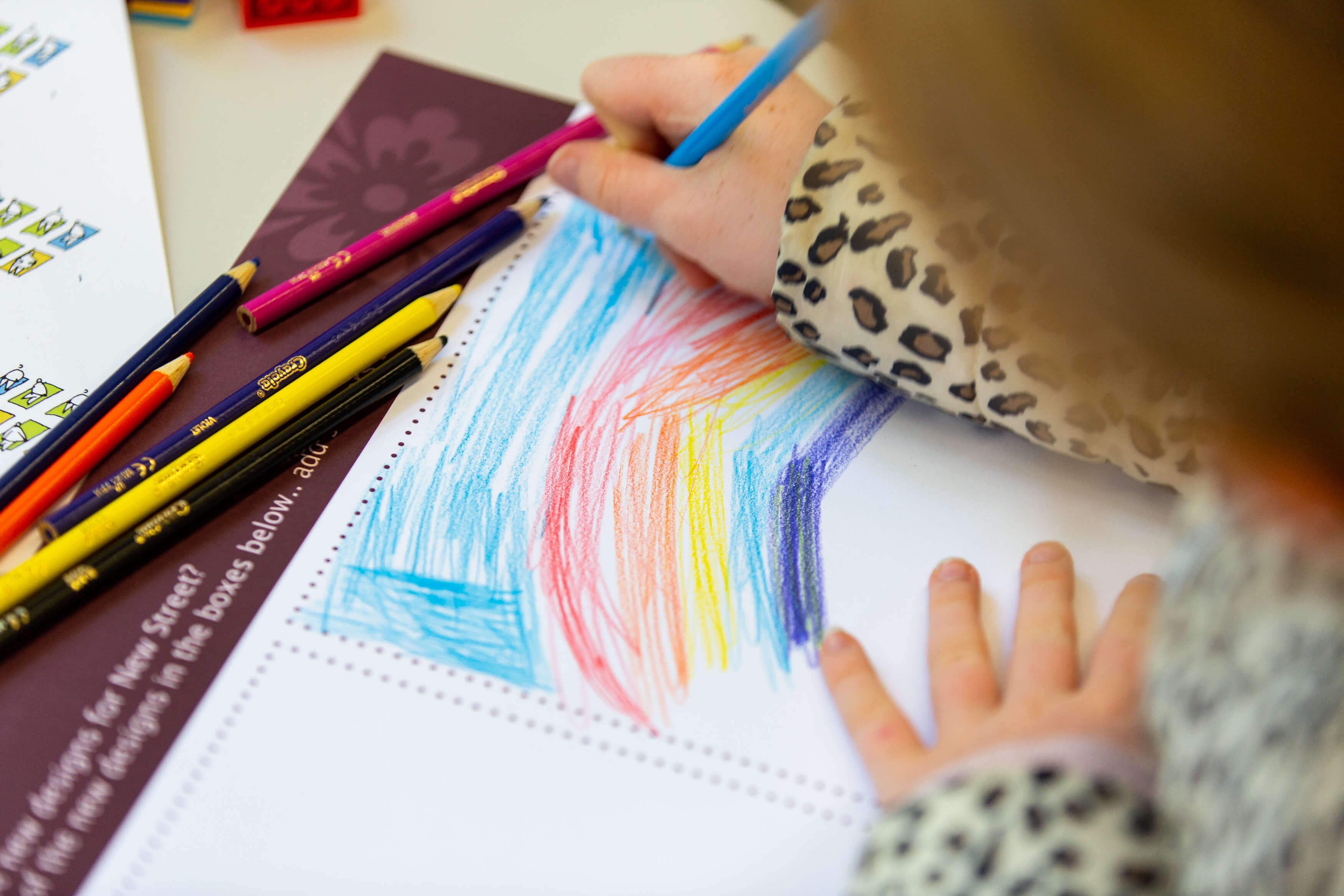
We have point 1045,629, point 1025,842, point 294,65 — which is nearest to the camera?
point 1025,842

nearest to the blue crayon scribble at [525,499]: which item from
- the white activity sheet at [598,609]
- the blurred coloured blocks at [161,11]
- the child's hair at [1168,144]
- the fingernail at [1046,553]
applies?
the white activity sheet at [598,609]

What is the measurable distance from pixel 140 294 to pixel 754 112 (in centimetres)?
38

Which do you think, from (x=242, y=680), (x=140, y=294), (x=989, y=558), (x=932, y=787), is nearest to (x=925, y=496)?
(x=989, y=558)

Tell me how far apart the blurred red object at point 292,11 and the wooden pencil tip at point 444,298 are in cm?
30

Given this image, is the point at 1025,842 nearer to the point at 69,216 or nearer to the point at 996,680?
the point at 996,680

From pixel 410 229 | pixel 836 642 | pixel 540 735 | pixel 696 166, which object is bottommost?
pixel 540 735

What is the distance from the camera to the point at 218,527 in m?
0.51

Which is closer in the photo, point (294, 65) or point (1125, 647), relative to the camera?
point (1125, 647)

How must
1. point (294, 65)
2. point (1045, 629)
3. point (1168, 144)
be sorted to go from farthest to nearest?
point (294, 65)
point (1045, 629)
point (1168, 144)

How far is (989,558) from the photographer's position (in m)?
0.51

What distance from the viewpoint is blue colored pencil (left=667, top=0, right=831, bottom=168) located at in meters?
0.53

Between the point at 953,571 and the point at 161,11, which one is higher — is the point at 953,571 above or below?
below

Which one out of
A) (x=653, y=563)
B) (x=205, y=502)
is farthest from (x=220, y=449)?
(x=653, y=563)

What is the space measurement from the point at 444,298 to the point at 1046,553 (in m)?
0.37
